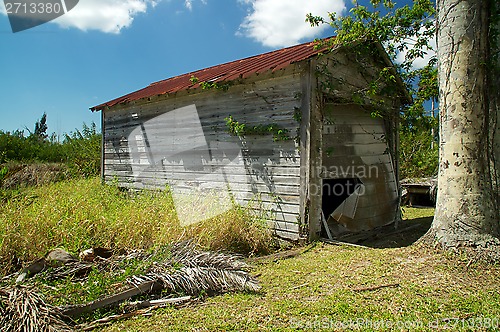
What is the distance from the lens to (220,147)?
26.4 ft

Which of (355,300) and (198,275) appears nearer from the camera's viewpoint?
(355,300)

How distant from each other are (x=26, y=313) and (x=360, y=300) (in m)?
3.26

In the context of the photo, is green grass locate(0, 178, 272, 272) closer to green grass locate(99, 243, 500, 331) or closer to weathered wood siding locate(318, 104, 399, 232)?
green grass locate(99, 243, 500, 331)

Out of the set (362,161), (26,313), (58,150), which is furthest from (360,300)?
(58,150)

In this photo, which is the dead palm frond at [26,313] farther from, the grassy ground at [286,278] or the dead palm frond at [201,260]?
the dead palm frond at [201,260]

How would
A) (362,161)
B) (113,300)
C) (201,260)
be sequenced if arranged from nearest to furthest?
(113,300) → (201,260) → (362,161)

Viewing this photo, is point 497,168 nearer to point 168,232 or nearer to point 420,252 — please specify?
point 420,252

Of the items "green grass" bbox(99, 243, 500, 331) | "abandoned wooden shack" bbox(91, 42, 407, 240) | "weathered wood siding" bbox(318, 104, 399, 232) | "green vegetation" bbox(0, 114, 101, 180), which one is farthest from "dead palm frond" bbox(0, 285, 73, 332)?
"green vegetation" bbox(0, 114, 101, 180)

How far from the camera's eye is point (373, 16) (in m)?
6.90

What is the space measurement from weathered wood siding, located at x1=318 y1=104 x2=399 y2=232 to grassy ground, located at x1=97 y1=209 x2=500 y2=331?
93.9 inches

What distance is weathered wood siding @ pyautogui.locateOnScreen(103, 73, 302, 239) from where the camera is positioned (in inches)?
270

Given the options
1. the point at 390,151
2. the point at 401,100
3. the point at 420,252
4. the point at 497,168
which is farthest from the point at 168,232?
the point at 401,100

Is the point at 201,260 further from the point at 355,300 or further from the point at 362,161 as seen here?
the point at 362,161

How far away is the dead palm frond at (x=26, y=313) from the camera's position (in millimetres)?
3023
